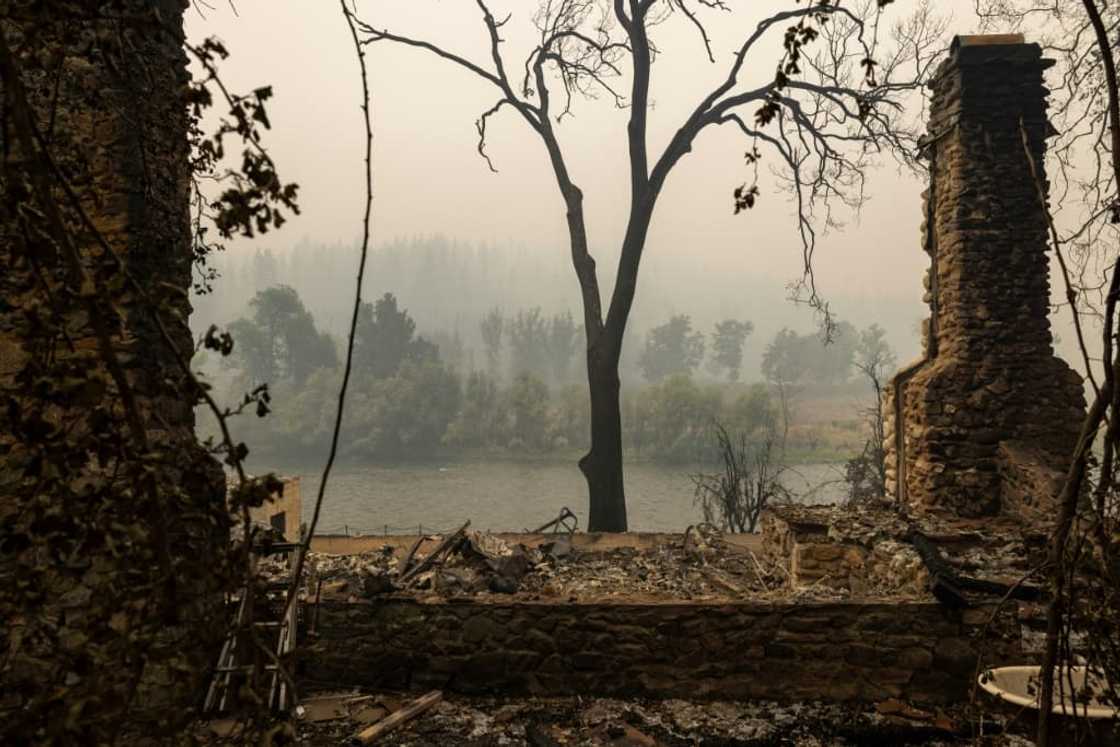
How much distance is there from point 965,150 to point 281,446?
40.6m

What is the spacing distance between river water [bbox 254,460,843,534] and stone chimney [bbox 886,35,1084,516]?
17.4m

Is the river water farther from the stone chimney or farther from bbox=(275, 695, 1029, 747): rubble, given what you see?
bbox=(275, 695, 1029, 747): rubble

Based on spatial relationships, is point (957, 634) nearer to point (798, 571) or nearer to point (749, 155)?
point (798, 571)

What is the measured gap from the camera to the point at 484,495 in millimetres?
33062

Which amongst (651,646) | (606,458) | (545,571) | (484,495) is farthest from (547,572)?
(484,495)

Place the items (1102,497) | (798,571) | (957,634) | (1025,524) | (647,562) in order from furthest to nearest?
(647,562)
(798,571)
(1025,524)
(957,634)
(1102,497)

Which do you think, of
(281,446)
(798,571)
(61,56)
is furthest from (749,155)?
(281,446)

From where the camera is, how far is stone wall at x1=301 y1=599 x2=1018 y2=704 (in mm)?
5723

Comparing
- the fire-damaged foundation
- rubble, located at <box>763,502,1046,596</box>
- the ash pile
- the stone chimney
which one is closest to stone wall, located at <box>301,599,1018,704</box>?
the fire-damaged foundation

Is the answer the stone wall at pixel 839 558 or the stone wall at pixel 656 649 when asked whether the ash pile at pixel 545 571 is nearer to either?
the stone wall at pixel 656 649

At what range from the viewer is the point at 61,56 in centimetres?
167

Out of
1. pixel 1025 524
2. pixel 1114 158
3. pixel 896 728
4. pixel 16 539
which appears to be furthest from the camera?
pixel 1025 524

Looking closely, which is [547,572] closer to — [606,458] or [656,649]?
[656,649]

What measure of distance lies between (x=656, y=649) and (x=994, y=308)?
18.8ft
